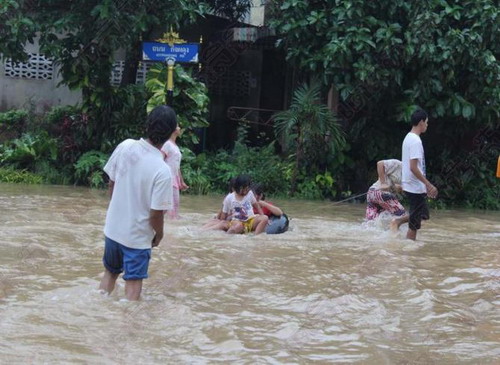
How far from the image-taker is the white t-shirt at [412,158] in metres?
8.30

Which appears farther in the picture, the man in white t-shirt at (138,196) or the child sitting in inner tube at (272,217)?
the child sitting in inner tube at (272,217)

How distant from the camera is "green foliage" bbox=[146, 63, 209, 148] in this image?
579 inches

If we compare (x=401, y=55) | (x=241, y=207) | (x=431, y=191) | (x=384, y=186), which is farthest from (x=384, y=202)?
(x=401, y=55)

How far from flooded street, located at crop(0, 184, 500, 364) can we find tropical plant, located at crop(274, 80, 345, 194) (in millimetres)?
4779

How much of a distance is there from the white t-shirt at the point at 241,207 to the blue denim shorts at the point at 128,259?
Result: 4.14 metres

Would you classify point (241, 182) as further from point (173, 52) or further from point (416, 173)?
point (173, 52)

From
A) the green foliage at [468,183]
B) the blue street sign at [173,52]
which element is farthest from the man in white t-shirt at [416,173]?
the green foliage at [468,183]

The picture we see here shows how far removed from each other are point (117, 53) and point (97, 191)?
15.0 feet

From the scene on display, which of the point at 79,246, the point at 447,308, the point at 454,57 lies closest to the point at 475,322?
the point at 447,308

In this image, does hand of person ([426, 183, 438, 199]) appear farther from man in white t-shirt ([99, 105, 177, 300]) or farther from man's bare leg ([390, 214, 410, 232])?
man in white t-shirt ([99, 105, 177, 300])

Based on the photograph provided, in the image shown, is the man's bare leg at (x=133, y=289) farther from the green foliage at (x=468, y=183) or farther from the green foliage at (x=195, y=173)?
the green foliage at (x=468, y=183)

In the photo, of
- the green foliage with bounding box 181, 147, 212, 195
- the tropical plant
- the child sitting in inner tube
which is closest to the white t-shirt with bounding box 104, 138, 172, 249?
the child sitting in inner tube

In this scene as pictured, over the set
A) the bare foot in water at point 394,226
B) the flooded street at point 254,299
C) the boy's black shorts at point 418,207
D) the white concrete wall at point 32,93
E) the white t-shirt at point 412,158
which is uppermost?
the white concrete wall at point 32,93

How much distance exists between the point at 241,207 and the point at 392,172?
2.09 m
